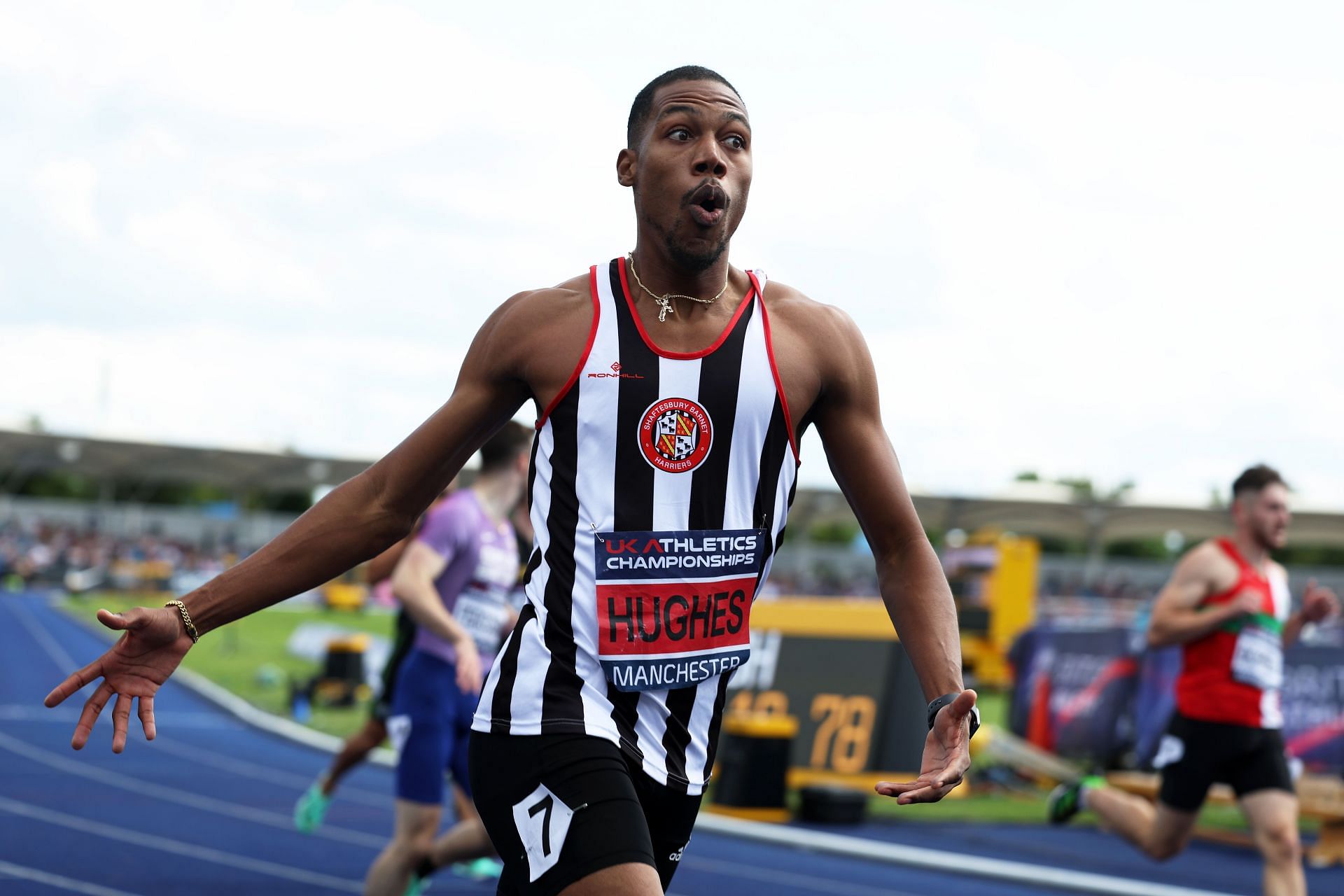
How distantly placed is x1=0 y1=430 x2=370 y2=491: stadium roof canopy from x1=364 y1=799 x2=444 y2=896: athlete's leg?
57108 mm

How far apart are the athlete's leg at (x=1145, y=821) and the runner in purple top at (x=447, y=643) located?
2981mm

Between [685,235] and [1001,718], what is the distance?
664 inches

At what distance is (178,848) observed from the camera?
337 inches

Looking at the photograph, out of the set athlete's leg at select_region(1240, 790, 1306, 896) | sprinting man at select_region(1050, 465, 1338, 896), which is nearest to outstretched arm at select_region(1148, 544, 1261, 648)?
sprinting man at select_region(1050, 465, 1338, 896)

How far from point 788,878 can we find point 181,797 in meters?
4.91

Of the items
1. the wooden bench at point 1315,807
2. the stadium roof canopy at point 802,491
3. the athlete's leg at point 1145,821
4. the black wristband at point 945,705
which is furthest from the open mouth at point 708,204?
the stadium roof canopy at point 802,491

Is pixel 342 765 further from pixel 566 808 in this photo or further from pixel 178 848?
pixel 566 808

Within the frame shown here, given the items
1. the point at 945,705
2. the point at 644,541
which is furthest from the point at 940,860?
the point at 644,541

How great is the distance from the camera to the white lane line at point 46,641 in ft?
72.4

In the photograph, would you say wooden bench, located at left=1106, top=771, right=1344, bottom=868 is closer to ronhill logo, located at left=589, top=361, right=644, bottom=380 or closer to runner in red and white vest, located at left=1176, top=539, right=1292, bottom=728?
runner in red and white vest, located at left=1176, top=539, right=1292, bottom=728

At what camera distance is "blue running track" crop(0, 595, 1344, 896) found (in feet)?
25.5

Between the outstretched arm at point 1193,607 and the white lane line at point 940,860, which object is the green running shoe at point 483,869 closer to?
the white lane line at point 940,860

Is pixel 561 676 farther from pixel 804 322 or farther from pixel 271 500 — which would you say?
pixel 271 500

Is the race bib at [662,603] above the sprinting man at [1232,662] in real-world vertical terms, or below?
above
